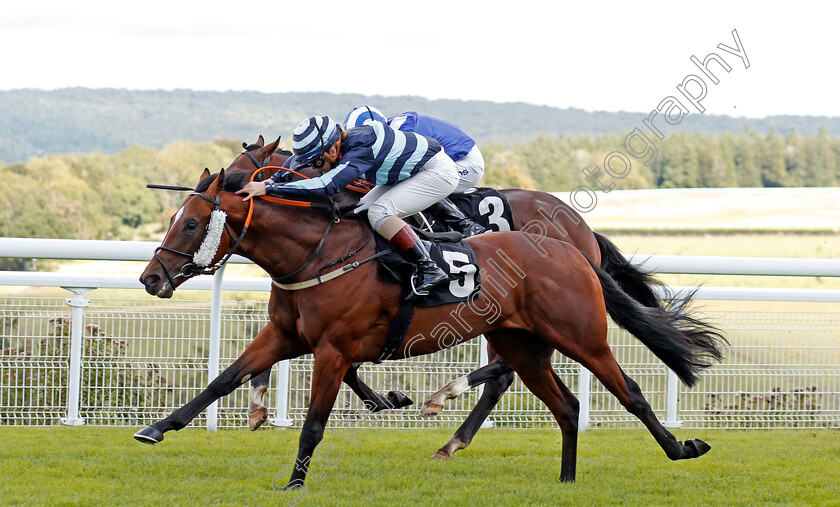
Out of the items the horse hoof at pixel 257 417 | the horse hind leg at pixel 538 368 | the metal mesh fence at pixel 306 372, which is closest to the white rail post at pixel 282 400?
the metal mesh fence at pixel 306 372

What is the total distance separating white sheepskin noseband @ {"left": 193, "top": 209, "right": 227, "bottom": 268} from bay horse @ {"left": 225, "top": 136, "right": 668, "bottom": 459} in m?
0.94

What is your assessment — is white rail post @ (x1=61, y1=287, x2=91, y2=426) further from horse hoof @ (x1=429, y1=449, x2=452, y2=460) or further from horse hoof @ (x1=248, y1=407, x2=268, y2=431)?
horse hoof @ (x1=429, y1=449, x2=452, y2=460)

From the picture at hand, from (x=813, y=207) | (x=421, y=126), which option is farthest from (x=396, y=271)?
(x=813, y=207)

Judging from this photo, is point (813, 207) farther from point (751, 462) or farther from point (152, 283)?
point (152, 283)

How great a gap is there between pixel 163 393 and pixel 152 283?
2.21 meters

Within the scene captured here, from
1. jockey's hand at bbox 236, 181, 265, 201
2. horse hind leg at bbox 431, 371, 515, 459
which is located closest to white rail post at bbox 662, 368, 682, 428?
horse hind leg at bbox 431, 371, 515, 459

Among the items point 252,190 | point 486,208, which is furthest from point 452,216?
point 252,190

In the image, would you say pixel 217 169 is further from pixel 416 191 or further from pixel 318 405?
pixel 318 405

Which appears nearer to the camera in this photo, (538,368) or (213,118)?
(538,368)

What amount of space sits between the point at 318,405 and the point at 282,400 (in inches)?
75.1

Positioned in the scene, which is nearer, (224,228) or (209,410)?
(224,228)

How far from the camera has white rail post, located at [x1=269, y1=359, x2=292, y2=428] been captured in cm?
589

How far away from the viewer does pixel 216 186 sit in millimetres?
4043

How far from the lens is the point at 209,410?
579cm
